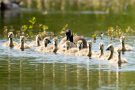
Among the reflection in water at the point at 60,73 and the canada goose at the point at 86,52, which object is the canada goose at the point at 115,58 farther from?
the canada goose at the point at 86,52

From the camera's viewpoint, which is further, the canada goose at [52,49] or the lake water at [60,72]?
the canada goose at [52,49]

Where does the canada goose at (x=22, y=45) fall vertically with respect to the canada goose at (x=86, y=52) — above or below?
above

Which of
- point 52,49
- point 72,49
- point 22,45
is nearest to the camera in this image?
point 72,49

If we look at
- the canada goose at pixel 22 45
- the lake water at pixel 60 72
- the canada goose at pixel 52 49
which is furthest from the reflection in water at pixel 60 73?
the canada goose at pixel 22 45

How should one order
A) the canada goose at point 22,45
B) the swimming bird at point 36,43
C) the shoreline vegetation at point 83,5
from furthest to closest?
the shoreline vegetation at point 83,5 < the swimming bird at point 36,43 < the canada goose at point 22,45

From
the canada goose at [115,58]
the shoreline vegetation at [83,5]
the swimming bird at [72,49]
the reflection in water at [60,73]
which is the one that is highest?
the shoreline vegetation at [83,5]

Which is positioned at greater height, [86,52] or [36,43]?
[36,43]

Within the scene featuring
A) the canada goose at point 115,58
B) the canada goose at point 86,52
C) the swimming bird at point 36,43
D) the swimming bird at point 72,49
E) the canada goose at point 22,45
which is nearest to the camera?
the canada goose at point 115,58

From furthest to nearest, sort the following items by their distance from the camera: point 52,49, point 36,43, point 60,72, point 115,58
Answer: point 36,43, point 52,49, point 115,58, point 60,72

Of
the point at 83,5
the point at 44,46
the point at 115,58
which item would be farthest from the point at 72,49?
the point at 83,5

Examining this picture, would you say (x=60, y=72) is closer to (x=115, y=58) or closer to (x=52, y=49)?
(x=115, y=58)

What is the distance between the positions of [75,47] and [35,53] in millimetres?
2224

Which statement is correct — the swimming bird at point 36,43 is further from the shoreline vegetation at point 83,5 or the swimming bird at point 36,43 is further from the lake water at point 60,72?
the shoreline vegetation at point 83,5

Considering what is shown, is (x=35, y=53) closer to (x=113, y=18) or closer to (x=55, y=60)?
(x=55, y=60)
